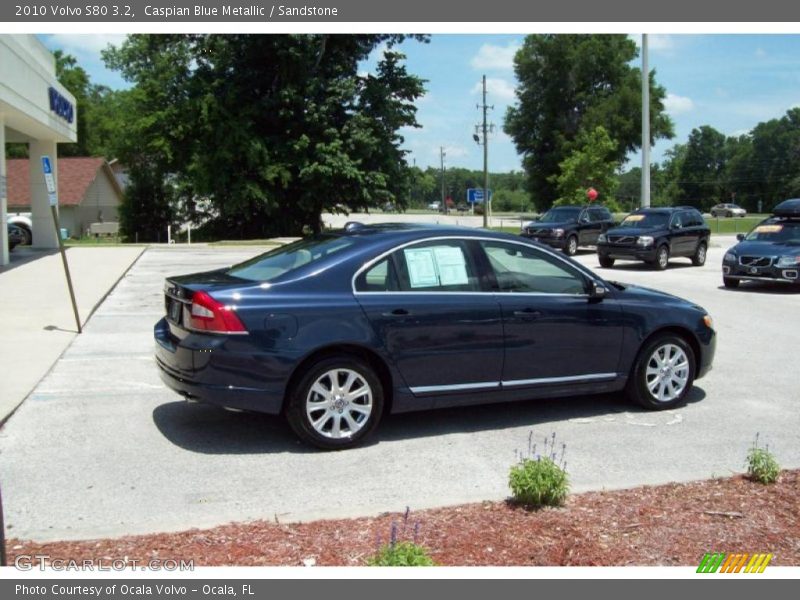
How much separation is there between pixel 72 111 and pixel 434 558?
96.0 ft

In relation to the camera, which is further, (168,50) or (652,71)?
(652,71)

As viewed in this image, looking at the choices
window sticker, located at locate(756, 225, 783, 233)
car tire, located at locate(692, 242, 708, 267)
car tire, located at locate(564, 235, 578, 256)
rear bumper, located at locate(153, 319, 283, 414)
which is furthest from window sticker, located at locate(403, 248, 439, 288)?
car tire, located at locate(564, 235, 578, 256)

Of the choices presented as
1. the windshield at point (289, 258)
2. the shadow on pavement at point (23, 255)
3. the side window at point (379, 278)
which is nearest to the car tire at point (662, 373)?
the side window at point (379, 278)

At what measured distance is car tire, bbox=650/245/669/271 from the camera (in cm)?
2156

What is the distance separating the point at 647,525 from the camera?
4.34 m

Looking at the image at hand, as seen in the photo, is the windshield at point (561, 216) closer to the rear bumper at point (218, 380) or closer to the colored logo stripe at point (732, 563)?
the rear bumper at point (218, 380)

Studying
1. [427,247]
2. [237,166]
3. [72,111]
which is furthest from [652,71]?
[427,247]

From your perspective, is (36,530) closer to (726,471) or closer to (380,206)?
(726,471)

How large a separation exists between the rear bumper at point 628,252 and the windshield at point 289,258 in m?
16.3

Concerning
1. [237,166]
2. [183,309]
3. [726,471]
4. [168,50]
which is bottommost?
[726,471]

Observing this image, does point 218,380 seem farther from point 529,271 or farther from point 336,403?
point 529,271

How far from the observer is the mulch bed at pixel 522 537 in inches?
155

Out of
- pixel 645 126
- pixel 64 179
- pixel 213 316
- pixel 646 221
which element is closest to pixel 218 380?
pixel 213 316

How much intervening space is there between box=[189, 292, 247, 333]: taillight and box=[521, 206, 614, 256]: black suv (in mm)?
22608
